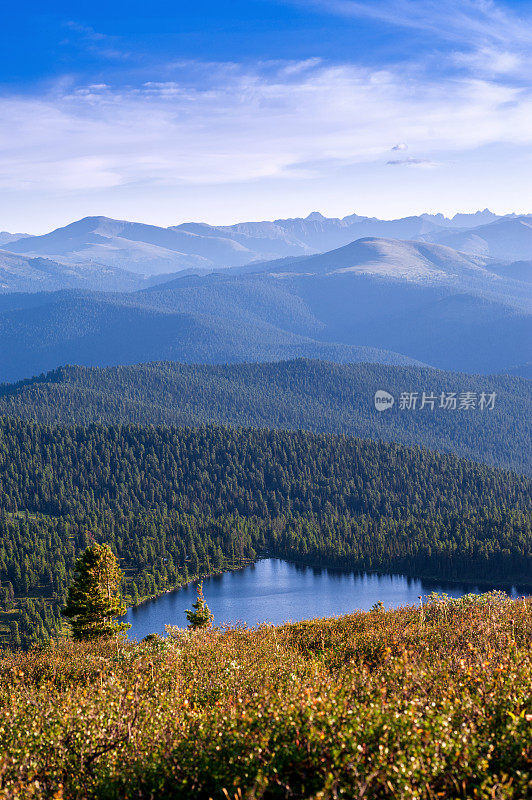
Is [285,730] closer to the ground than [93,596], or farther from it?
farther from it

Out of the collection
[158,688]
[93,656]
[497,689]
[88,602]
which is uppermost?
[497,689]

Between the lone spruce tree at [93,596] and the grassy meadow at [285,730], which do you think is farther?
the lone spruce tree at [93,596]

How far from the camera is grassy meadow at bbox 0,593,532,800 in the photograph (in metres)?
21.5

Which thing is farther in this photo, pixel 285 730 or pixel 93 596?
pixel 93 596

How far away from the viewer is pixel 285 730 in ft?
77.5

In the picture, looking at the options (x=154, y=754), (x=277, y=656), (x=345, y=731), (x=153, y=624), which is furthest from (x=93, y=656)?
(x=153, y=624)

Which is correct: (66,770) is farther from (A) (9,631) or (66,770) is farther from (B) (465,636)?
(A) (9,631)

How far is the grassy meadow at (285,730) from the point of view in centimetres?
2155

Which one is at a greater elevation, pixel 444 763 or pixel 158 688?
pixel 444 763

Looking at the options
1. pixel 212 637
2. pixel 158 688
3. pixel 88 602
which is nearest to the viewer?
pixel 158 688

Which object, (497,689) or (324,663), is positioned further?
(324,663)

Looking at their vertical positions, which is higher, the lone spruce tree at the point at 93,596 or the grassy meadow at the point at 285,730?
the grassy meadow at the point at 285,730

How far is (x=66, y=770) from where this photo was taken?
26156mm

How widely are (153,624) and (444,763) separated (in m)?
161
